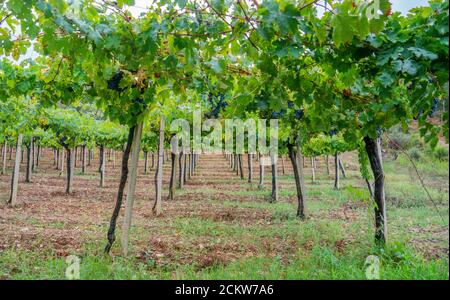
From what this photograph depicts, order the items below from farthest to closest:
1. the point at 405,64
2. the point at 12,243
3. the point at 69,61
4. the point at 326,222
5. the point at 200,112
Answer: the point at 200,112 < the point at 326,222 < the point at 12,243 < the point at 69,61 < the point at 405,64

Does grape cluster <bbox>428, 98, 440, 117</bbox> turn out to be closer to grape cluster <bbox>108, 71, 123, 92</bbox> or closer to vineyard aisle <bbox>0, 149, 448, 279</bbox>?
vineyard aisle <bbox>0, 149, 448, 279</bbox>

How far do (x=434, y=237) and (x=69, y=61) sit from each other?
6658 mm

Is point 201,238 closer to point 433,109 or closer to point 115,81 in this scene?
point 115,81

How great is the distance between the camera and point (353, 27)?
2035mm

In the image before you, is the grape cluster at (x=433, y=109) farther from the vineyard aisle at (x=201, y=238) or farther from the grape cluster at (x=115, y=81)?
the grape cluster at (x=115, y=81)

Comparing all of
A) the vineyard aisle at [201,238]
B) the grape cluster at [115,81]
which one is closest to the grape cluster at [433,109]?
the vineyard aisle at [201,238]

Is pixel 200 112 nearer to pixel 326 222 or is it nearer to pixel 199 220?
pixel 199 220

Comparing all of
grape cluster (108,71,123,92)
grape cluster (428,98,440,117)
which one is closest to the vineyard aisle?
grape cluster (428,98,440,117)

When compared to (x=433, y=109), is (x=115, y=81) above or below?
above

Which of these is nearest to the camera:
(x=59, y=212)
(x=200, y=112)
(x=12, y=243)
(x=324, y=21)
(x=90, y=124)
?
(x=324, y=21)

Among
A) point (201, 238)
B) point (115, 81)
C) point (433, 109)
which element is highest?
point (115, 81)

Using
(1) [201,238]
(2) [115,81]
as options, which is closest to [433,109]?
(2) [115,81]

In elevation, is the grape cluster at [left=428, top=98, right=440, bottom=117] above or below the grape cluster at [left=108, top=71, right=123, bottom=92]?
below
